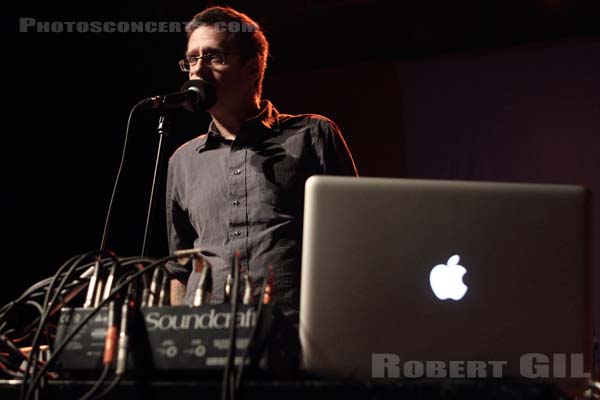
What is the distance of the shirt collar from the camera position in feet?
6.19

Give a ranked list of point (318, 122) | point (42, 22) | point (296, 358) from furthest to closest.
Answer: point (42, 22) → point (318, 122) → point (296, 358)

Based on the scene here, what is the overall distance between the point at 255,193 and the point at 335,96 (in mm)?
2605

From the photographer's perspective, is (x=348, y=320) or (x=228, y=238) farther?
(x=228, y=238)

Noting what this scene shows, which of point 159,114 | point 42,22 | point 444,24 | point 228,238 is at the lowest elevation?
point 228,238

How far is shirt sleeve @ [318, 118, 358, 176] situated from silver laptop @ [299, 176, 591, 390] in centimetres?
88

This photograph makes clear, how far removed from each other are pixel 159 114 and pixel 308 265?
0.79 metres

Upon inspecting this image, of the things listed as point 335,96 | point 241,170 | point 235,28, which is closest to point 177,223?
point 241,170

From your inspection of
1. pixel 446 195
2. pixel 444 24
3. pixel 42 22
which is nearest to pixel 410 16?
pixel 444 24

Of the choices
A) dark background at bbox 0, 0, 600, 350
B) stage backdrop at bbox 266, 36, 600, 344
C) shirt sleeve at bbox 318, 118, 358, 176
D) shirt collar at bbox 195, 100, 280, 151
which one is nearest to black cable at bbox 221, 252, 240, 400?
shirt sleeve at bbox 318, 118, 358, 176

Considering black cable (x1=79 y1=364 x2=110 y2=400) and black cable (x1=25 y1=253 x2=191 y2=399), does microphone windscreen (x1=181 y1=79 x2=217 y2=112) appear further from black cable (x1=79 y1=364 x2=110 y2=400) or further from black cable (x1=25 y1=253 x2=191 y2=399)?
black cable (x1=79 y1=364 x2=110 y2=400)

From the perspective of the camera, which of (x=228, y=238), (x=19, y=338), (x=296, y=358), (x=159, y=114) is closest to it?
(x=296, y=358)

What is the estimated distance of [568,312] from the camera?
89 cm

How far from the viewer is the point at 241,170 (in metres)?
1.82

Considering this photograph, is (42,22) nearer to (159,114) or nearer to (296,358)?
A: (159,114)
